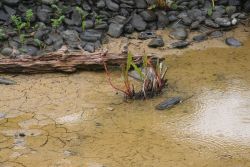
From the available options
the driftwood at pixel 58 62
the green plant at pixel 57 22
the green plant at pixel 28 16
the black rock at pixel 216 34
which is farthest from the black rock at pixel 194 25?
the green plant at pixel 28 16

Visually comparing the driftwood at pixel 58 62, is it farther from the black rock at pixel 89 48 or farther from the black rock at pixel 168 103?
the black rock at pixel 168 103

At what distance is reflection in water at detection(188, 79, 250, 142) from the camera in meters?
4.84

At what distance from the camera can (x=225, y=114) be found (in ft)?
17.0

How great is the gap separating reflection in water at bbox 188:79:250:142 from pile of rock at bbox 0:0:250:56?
5.46 feet

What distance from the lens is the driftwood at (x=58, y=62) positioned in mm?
6051

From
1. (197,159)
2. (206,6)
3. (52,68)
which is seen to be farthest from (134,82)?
(206,6)

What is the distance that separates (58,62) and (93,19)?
1.38 m

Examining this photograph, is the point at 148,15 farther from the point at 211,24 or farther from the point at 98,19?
the point at 211,24

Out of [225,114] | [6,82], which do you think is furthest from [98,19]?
[225,114]

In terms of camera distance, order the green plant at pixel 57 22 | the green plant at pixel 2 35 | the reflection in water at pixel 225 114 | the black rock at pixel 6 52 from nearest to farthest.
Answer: the reflection in water at pixel 225 114 → the black rock at pixel 6 52 → the green plant at pixel 2 35 → the green plant at pixel 57 22

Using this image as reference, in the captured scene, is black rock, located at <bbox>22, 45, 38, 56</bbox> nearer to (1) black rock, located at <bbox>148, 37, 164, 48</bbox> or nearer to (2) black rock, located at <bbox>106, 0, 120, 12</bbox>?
(2) black rock, located at <bbox>106, 0, 120, 12</bbox>

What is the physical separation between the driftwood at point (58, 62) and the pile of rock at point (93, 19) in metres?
0.49

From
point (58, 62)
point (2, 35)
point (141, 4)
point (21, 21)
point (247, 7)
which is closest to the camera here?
point (58, 62)

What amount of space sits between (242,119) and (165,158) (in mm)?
1158
